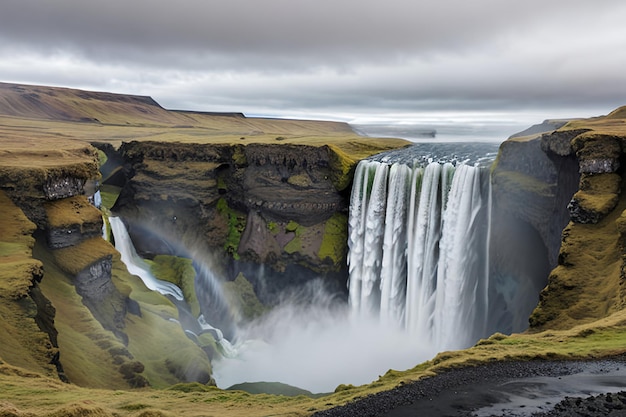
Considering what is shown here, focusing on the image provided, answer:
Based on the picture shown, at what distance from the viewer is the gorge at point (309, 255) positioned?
85.7 ft

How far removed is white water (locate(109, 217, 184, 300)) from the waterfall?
64.9 ft

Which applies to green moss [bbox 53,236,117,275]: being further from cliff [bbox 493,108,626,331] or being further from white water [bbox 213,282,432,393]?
cliff [bbox 493,108,626,331]

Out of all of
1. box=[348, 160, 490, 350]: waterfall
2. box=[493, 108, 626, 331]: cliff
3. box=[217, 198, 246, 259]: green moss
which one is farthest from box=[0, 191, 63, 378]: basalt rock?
box=[217, 198, 246, 259]: green moss

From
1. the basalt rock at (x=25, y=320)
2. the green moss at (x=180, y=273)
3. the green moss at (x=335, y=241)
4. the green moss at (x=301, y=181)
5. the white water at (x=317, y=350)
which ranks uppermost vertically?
the green moss at (x=301, y=181)

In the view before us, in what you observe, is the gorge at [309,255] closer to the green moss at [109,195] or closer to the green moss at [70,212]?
the green moss at [70,212]

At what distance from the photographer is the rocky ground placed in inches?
528

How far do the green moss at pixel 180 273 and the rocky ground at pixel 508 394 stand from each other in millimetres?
39684

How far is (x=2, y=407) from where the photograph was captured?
12.3 meters

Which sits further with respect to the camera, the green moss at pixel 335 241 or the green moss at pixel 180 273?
the green moss at pixel 335 241

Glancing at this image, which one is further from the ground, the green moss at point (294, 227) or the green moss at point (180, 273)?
the green moss at point (294, 227)

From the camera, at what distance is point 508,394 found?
1499 centimetres

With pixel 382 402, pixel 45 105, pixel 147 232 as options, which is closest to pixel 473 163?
pixel 382 402

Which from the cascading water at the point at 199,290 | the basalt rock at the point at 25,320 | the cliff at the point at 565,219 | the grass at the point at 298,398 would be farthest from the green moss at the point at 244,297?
the grass at the point at 298,398

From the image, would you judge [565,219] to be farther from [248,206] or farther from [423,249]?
[248,206]
